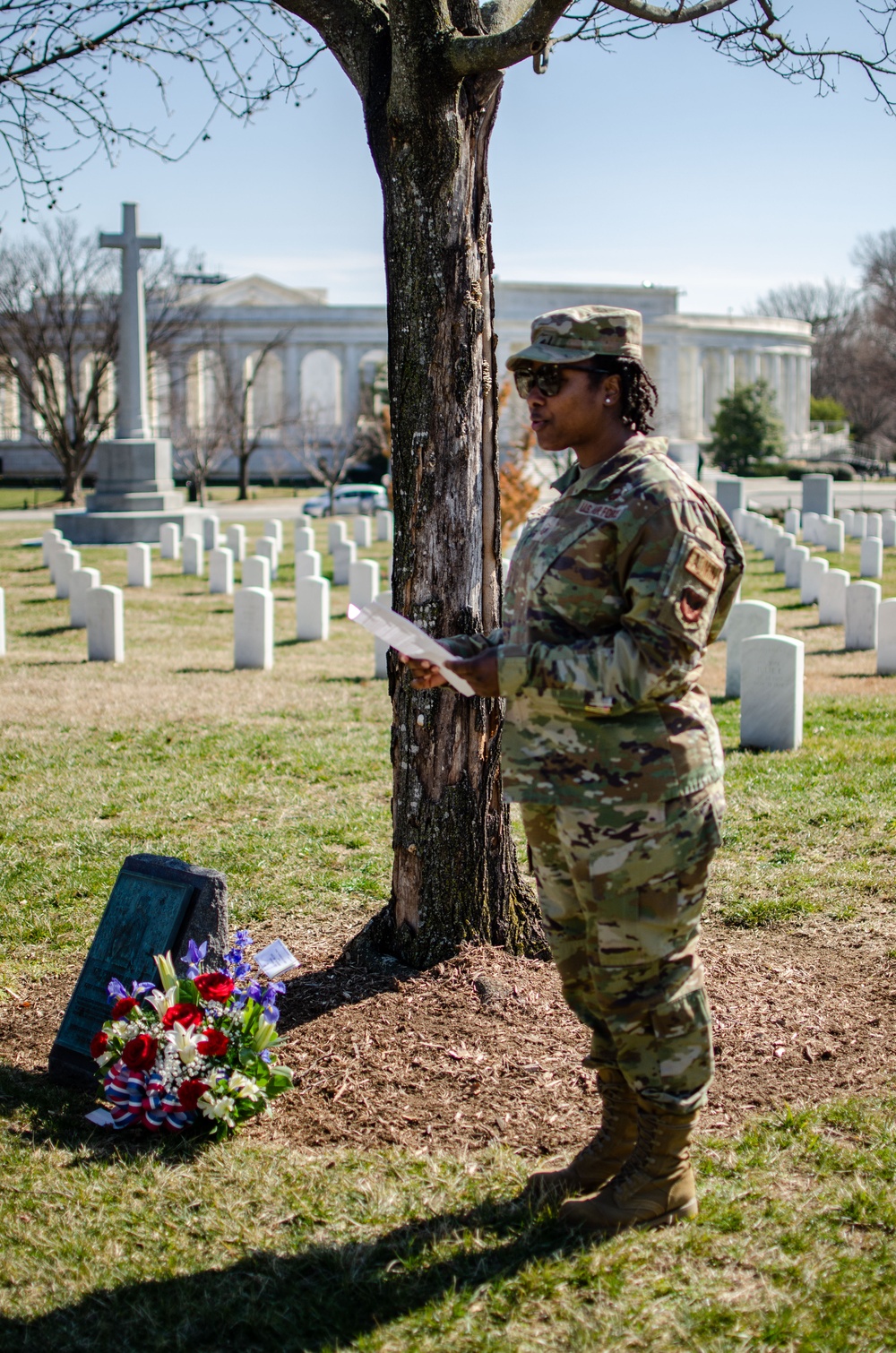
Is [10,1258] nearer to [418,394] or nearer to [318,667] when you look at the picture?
[418,394]

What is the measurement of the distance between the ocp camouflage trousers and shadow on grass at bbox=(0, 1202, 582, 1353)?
0.51 meters

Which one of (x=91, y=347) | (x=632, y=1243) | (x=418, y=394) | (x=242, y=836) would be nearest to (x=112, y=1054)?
(x=632, y=1243)

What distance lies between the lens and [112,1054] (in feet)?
12.1

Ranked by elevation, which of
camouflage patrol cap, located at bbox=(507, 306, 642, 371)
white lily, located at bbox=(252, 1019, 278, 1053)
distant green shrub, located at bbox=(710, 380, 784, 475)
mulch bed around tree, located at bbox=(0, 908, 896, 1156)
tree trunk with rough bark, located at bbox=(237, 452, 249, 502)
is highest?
distant green shrub, located at bbox=(710, 380, 784, 475)

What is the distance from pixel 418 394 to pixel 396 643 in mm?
1705

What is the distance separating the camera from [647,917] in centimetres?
291

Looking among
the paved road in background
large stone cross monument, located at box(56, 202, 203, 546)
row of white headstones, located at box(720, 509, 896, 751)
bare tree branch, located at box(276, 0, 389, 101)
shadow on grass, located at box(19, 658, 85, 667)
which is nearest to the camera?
bare tree branch, located at box(276, 0, 389, 101)

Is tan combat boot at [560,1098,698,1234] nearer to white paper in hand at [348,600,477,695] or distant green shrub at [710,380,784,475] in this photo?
→ white paper in hand at [348,600,477,695]

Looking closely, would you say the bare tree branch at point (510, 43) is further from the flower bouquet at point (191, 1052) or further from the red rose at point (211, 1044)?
the red rose at point (211, 1044)

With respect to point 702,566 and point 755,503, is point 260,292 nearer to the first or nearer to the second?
point 755,503

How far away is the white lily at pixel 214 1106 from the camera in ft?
11.6

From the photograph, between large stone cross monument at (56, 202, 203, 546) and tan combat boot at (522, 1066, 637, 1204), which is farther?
large stone cross monument at (56, 202, 203, 546)

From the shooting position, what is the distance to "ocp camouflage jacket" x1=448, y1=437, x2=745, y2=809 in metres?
2.73

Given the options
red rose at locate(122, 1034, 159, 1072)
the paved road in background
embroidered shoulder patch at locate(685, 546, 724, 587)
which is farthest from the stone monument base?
embroidered shoulder patch at locate(685, 546, 724, 587)
